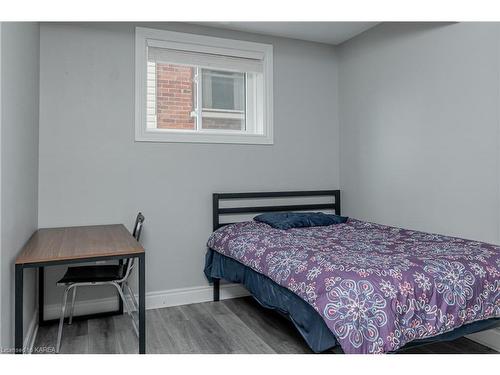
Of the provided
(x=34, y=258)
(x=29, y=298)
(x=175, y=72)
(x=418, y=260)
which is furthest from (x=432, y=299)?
(x=175, y=72)

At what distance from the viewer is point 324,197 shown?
12.8ft

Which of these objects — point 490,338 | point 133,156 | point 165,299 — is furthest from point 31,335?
point 490,338

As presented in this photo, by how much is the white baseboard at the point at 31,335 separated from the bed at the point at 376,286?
4.56ft

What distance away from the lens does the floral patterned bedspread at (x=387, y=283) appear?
158 cm

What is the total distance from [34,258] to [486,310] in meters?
2.26

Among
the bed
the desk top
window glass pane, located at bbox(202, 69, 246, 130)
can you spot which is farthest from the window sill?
the bed

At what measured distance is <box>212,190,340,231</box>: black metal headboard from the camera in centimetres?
337

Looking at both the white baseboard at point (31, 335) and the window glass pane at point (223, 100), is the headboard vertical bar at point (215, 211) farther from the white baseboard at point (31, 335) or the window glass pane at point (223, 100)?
the white baseboard at point (31, 335)

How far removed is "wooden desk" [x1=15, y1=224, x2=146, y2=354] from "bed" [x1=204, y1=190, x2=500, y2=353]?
2.46 ft

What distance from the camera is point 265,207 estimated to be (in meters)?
3.59

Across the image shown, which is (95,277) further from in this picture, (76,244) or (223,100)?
(223,100)

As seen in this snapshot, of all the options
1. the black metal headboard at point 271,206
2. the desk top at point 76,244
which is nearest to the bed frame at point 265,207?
the black metal headboard at point 271,206

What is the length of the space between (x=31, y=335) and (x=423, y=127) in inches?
125

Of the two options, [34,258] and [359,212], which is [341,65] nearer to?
[359,212]
